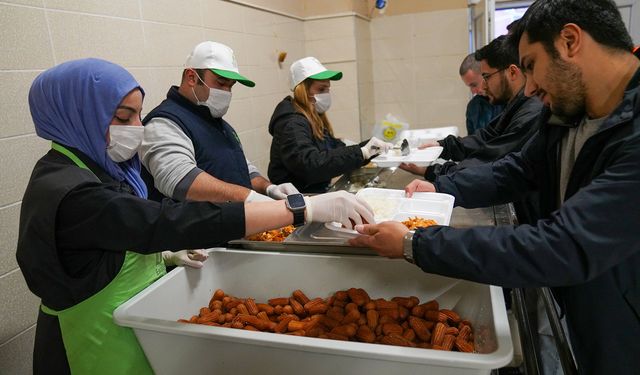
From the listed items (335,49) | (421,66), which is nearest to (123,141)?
(335,49)

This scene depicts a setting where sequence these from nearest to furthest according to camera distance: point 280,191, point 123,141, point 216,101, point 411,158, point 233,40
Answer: point 123,141, point 216,101, point 280,191, point 411,158, point 233,40

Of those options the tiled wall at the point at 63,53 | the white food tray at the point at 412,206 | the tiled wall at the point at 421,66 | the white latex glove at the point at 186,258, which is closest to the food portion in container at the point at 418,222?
the white food tray at the point at 412,206

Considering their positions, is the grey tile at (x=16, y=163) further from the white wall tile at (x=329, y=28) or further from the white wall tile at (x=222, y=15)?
the white wall tile at (x=329, y=28)

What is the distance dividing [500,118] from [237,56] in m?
A: 2.01

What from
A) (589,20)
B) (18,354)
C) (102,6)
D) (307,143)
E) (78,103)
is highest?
(102,6)

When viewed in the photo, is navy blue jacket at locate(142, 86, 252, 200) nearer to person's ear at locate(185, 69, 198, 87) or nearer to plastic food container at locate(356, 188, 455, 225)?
person's ear at locate(185, 69, 198, 87)

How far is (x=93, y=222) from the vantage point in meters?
1.12

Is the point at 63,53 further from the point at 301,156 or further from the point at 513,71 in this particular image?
the point at 513,71

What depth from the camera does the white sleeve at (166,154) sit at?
75.5 inches

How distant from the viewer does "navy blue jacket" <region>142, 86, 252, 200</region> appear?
6.76 ft

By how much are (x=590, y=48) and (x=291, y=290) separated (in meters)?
1.23

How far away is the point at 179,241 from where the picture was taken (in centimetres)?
118

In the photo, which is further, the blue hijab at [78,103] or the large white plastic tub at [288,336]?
the blue hijab at [78,103]

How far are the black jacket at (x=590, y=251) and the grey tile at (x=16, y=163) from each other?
1.55 m
